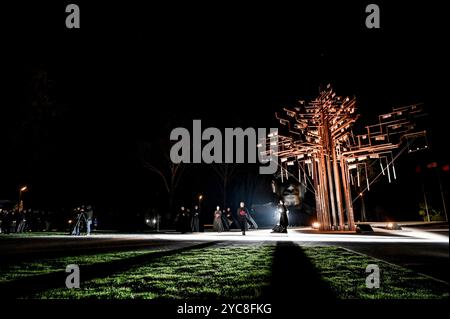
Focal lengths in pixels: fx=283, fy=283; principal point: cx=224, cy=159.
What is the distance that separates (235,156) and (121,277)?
3004 cm

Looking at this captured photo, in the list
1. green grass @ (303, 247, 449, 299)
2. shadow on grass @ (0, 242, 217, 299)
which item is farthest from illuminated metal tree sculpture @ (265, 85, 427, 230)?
shadow on grass @ (0, 242, 217, 299)

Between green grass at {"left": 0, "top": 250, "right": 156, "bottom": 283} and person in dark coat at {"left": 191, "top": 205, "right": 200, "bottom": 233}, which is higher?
person in dark coat at {"left": 191, "top": 205, "right": 200, "bottom": 233}

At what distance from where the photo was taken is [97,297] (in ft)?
12.3

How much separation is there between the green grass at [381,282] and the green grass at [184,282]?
1.04m

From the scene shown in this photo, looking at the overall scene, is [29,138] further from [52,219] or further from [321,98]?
[321,98]

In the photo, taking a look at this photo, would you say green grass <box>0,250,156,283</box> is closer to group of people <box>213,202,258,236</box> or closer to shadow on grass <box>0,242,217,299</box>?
shadow on grass <box>0,242,217,299</box>

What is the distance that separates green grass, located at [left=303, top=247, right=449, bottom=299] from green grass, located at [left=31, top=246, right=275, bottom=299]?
3.40 feet

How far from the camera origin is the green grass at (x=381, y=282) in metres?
3.55

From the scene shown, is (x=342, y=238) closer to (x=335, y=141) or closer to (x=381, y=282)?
(x=335, y=141)

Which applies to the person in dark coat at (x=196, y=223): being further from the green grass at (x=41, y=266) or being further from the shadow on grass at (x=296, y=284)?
the shadow on grass at (x=296, y=284)

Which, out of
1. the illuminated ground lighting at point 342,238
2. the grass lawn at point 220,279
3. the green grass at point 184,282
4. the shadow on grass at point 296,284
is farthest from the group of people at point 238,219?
the shadow on grass at point 296,284

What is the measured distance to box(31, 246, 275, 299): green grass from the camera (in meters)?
3.80

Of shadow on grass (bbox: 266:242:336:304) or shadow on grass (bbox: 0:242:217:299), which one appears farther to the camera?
shadow on grass (bbox: 0:242:217:299)
